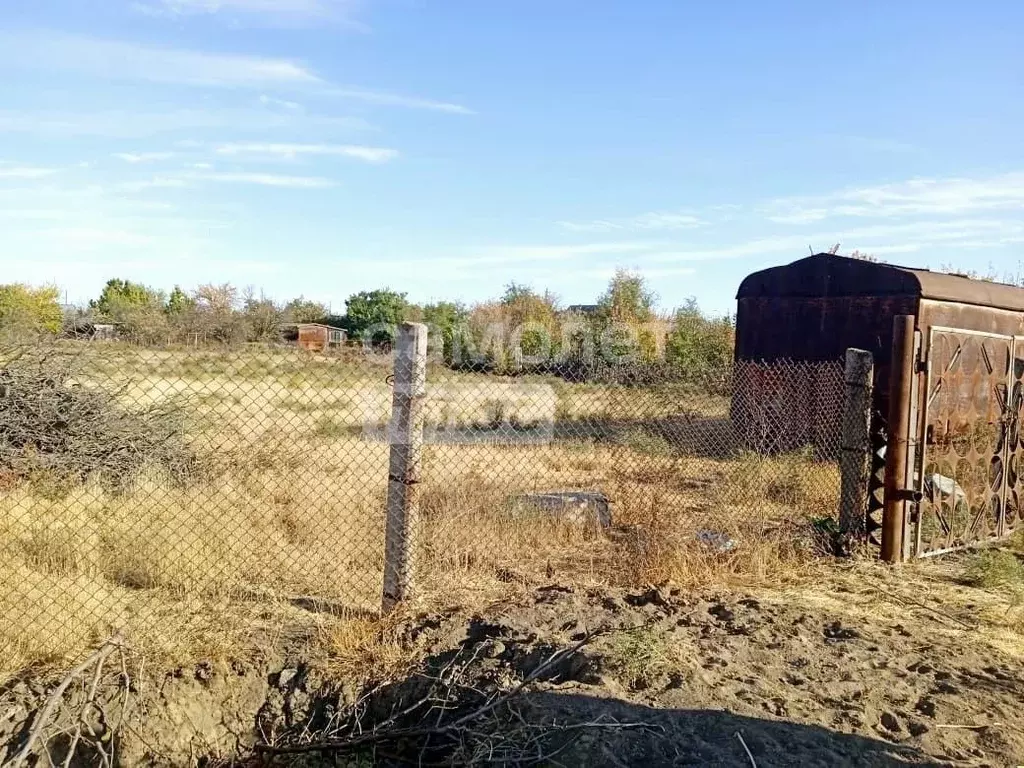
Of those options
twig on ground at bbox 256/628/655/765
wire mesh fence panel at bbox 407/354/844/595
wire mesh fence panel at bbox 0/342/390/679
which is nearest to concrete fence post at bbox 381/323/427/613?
wire mesh fence panel at bbox 0/342/390/679

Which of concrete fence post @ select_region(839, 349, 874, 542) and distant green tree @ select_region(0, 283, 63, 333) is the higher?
distant green tree @ select_region(0, 283, 63, 333)

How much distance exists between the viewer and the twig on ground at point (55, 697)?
3.17 meters

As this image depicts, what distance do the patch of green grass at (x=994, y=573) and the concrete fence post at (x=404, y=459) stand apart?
4.36 m

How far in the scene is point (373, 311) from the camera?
4194 centimetres

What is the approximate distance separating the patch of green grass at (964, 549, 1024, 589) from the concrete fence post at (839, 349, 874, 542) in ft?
2.70

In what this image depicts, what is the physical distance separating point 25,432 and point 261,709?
5337 mm

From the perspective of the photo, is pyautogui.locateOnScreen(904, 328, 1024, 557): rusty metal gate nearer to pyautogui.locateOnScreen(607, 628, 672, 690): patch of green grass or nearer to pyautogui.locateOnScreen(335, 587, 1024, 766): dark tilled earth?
pyautogui.locateOnScreen(335, 587, 1024, 766): dark tilled earth

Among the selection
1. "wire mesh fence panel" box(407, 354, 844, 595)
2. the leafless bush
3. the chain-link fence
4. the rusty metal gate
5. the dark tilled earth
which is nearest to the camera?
the dark tilled earth

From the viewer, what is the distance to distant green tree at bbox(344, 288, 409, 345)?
39281mm

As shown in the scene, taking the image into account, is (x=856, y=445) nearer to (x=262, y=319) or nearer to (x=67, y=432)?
(x=67, y=432)

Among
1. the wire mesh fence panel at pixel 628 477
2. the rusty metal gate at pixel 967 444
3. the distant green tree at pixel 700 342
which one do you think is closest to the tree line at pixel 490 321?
the distant green tree at pixel 700 342

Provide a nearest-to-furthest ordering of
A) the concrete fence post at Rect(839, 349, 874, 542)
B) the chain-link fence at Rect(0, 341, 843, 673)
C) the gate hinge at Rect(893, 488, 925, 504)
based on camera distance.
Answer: the chain-link fence at Rect(0, 341, 843, 673) → the gate hinge at Rect(893, 488, 925, 504) → the concrete fence post at Rect(839, 349, 874, 542)

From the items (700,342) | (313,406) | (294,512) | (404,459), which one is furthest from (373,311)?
(404,459)

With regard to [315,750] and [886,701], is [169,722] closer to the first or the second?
[315,750]
